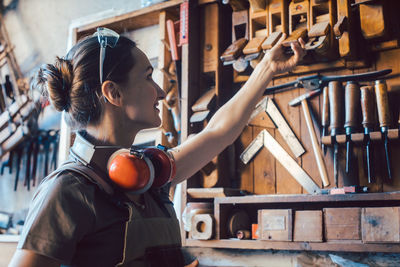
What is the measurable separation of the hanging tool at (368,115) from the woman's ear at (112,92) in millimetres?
1318

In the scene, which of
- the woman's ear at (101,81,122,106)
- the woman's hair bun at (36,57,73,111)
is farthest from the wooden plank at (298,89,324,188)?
the woman's hair bun at (36,57,73,111)

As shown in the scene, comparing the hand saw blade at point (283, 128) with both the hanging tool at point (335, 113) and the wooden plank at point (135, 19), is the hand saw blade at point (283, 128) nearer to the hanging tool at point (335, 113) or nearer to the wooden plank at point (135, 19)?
the hanging tool at point (335, 113)

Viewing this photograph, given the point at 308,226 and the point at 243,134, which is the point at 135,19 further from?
the point at 308,226

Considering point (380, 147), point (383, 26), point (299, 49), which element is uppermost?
point (383, 26)

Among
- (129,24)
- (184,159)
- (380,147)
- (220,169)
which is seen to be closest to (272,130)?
(220,169)

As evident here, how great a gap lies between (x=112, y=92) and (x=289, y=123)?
1.42m

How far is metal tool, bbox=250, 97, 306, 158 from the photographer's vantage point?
2.41 metres

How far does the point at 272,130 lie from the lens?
8.29 feet

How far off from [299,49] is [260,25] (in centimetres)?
67

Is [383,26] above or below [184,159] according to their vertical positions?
above

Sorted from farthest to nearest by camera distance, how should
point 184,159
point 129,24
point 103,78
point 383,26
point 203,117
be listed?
point 129,24 → point 203,117 → point 383,26 → point 184,159 → point 103,78

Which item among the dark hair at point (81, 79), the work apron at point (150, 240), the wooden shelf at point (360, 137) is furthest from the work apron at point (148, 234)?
the wooden shelf at point (360, 137)

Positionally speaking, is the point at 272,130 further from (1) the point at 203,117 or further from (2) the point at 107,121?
(2) the point at 107,121

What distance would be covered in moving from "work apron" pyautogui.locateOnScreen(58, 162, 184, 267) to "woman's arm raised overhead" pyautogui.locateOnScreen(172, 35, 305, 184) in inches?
10.0
